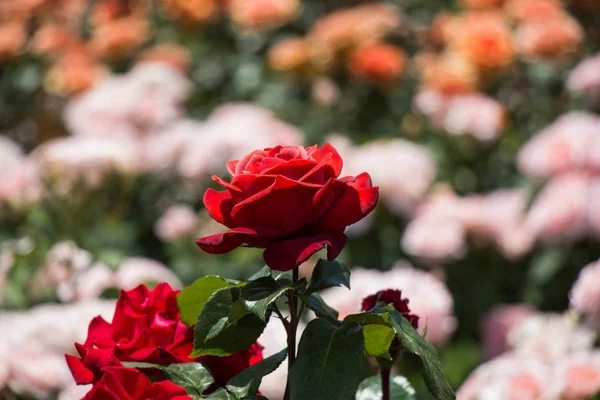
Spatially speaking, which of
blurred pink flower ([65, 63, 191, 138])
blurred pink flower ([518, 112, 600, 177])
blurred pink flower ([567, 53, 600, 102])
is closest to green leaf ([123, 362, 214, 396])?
blurred pink flower ([518, 112, 600, 177])

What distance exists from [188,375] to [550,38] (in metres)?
2.47

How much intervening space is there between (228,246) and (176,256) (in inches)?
67.8

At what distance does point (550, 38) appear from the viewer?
295 centimetres

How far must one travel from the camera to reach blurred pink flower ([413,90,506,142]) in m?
2.74

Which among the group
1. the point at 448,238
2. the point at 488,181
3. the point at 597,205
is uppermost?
the point at 597,205

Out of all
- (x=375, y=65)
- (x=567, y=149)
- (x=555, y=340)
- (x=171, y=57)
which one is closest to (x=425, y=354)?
(x=555, y=340)

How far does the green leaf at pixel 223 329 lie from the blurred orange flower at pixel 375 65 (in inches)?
90.3

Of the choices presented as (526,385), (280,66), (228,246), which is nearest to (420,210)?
(280,66)

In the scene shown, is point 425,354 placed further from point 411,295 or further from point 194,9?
point 194,9

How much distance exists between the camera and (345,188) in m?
0.67

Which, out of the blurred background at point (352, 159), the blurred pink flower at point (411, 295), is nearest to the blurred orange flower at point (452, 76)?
the blurred background at point (352, 159)

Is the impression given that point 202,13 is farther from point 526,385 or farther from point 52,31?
point 526,385

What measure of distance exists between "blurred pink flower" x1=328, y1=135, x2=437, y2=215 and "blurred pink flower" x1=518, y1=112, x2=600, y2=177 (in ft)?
0.87

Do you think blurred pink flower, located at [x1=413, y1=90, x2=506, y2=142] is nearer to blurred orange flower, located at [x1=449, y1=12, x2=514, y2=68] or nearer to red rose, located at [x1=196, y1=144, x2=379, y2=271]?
blurred orange flower, located at [x1=449, y1=12, x2=514, y2=68]
